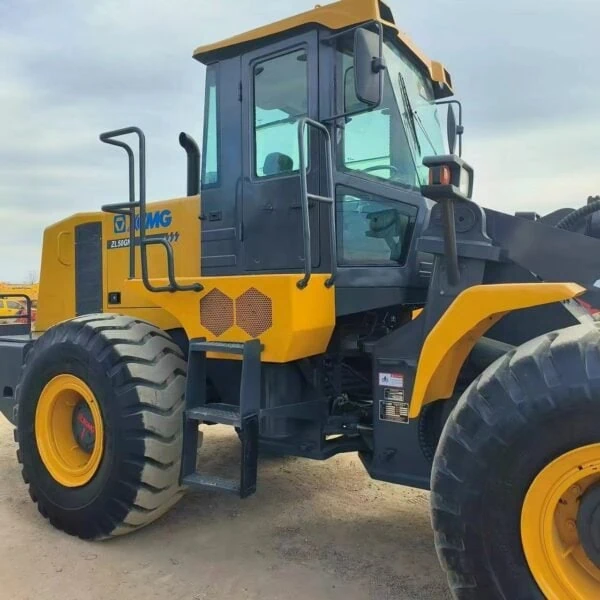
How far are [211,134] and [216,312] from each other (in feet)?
3.97

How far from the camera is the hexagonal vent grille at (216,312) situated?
378cm

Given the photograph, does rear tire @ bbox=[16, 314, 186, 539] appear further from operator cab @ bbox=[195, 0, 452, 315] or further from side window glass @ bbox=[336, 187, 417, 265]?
side window glass @ bbox=[336, 187, 417, 265]

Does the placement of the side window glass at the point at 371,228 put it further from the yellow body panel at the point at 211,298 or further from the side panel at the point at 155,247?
the side panel at the point at 155,247

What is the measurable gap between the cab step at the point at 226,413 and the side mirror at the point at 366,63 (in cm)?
144

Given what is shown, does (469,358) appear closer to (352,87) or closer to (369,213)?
(369,213)

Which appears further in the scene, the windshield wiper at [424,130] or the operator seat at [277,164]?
the windshield wiper at [424,130]

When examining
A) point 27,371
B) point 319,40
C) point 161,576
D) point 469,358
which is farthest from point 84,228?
point 469,358

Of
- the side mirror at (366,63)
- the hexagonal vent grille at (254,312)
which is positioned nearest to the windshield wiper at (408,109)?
the side mirror at (366,63)

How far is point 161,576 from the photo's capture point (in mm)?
3514

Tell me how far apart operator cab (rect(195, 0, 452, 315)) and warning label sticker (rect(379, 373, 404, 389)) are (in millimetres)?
479

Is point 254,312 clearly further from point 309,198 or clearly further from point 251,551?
point 251,551

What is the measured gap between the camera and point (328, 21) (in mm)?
3709

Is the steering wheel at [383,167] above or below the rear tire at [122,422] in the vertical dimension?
above

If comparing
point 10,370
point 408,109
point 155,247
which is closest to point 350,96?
point 408,109
